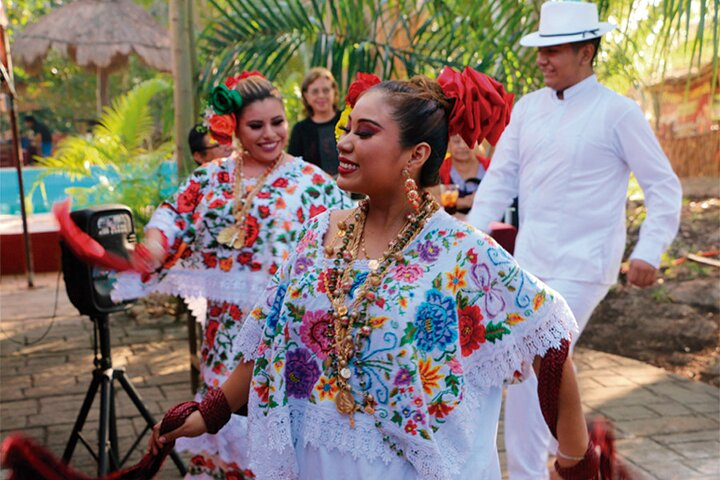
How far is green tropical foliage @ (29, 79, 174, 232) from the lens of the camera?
7993mm

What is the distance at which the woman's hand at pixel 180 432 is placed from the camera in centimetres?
239

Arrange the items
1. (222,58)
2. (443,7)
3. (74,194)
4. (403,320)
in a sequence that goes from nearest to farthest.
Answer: (403,320), (222,58), (443,7), (74,194)

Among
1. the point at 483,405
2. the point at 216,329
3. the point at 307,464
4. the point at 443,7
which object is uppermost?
the point at 443,7

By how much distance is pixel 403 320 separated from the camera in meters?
2.21

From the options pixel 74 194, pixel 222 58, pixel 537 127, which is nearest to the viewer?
pixel 537 127

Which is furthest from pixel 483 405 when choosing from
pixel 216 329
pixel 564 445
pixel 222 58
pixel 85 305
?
pixel 222 58

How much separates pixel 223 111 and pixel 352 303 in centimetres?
195

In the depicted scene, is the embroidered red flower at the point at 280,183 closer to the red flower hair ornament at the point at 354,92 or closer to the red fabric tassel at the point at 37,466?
the red flower hair ornament at the point at 354,92

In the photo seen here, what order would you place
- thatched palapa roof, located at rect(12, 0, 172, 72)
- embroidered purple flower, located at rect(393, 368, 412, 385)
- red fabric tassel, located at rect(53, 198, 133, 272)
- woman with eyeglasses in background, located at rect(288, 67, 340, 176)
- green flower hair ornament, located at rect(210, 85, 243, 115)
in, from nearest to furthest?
embroidered purple flower, located at rect(393, 368, 412, 385) → red fabric tassel, located at rect(53, 198, 133, 272) → green flower hair ornament, located at rect(210, 85, 243, 115) → woman with eyeglasses in background, located at rect(288, 67, 340, 176) → thatched palapa roof, located at rect(12, 0, 172, 72)

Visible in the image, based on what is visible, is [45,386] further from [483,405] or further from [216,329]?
[483,405]

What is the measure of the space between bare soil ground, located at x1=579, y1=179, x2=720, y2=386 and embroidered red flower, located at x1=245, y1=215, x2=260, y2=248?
149 inches

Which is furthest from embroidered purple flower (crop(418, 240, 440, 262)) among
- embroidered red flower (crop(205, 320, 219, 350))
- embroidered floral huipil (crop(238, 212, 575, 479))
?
embroidered red flower (crop(205, 320, 219, 350))

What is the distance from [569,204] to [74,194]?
6738 millimetres

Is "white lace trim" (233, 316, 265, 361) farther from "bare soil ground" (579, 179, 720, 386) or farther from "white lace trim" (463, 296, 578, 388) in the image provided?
"bare soil ground" (579, 179, 720, 386)
